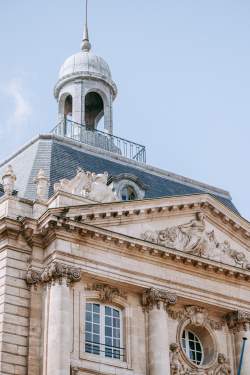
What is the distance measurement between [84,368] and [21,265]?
399 cm

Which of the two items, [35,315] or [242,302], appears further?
[242,302]

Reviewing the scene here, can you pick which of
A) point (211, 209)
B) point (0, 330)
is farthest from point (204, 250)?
point (0, 330)

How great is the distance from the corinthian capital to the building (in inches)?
1.4

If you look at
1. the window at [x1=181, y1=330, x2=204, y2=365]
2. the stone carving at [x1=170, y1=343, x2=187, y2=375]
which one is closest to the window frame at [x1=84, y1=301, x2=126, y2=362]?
the stone carving at [x1=170, y1=343, x2=187, y2=375]

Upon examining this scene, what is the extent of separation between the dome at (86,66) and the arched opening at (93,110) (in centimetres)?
134

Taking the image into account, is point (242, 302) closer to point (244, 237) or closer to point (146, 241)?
point (244, 237)

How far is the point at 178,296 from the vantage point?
31141mm

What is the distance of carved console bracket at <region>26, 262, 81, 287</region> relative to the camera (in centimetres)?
2856

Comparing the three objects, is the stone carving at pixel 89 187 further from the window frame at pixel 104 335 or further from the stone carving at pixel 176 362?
the stone carving at pixel 176 362

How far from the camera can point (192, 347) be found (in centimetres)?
3183

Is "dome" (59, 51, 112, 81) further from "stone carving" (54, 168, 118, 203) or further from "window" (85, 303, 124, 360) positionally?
"window" (85, 303, 124, 360)

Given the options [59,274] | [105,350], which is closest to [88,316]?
[105,350]

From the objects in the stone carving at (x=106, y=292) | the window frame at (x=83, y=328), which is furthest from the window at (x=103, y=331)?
the stone carving at (x=106, y=292)

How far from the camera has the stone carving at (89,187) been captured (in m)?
30.9
